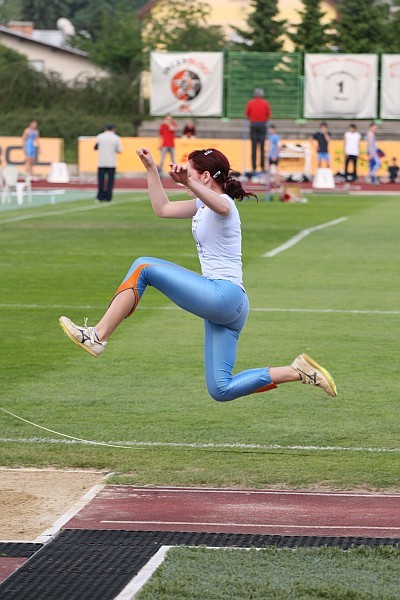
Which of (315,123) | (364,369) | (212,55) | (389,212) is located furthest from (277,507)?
(315,123)

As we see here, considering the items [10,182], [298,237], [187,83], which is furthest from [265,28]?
[298,237]

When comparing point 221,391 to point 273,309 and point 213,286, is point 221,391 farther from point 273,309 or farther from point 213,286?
point 273,309

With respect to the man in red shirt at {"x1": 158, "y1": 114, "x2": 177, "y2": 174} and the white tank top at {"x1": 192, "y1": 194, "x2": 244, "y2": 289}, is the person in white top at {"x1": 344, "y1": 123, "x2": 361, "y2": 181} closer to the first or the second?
the man in red shirt at {"x1": 158, "y1": 114, "x2": 177, "y2": 174}

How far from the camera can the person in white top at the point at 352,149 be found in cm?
4812

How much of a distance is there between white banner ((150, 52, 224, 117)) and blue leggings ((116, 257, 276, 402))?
46755 millimetres

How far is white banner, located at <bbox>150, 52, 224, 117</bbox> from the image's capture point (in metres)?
54.8

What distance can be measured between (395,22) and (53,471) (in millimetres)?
65086

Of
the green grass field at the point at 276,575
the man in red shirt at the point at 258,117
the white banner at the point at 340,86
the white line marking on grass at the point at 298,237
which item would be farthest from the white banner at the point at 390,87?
the green grass field at the point at 276,575

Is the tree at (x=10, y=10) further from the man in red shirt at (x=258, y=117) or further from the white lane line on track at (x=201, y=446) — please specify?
the white lane line on track at (x=201, y=446)

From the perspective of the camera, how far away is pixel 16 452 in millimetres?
9578

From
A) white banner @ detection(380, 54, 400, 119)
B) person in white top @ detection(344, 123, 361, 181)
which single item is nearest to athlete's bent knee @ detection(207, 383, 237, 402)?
person in white top @ detection(344, 123, 361, 181)

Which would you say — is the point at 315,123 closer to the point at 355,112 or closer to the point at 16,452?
the point at 355,112

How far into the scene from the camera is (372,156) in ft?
160

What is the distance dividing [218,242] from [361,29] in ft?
211
